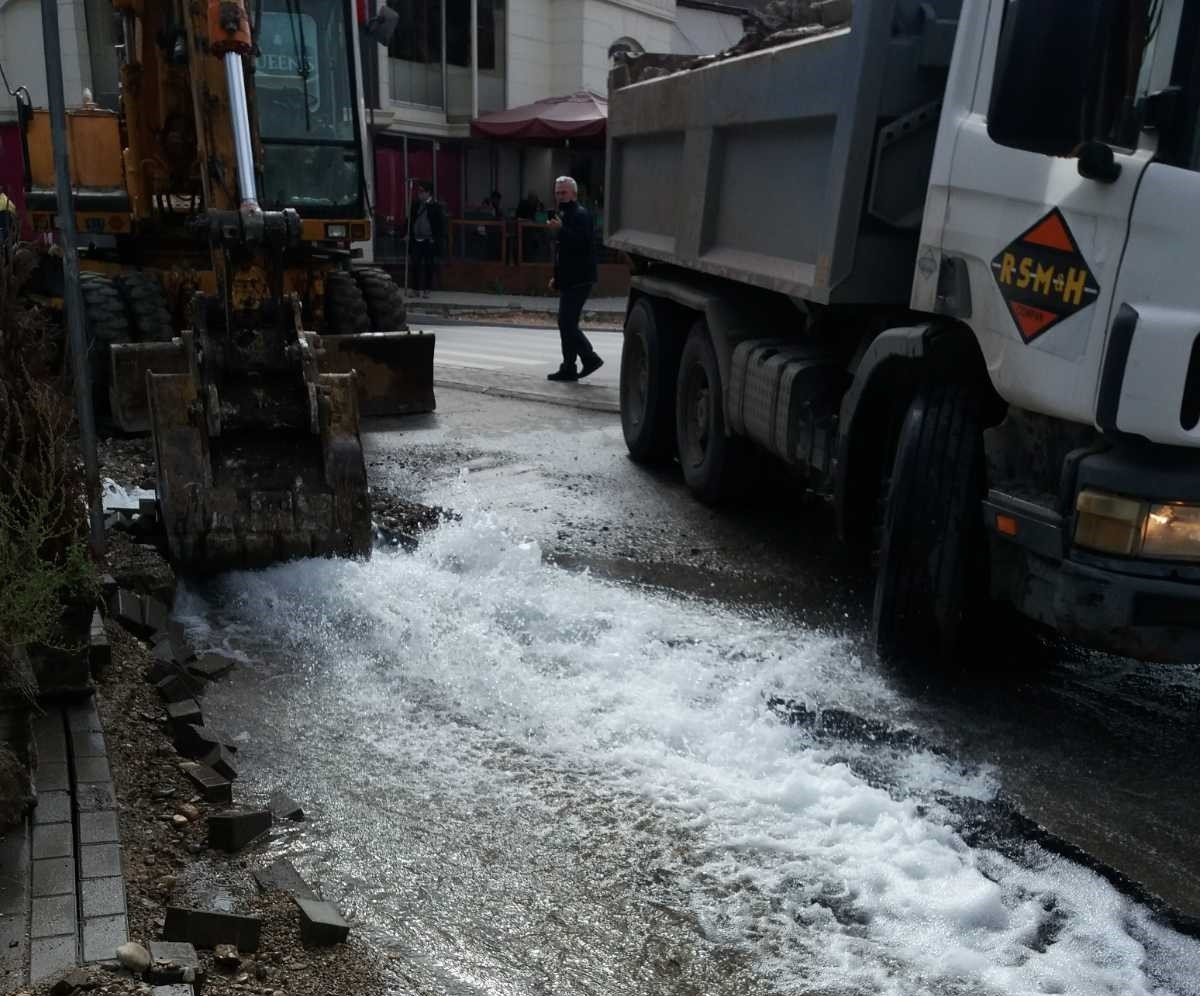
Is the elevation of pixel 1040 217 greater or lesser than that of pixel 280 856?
greater

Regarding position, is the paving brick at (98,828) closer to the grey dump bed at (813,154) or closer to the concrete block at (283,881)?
the concrete block at (283,881)

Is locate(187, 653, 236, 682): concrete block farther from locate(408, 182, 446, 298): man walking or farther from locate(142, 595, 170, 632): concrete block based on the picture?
locate(408, 182, 446, 298): man walking

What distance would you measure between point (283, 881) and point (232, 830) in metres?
0.28

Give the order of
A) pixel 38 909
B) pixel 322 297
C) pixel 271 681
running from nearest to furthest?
pixel 38 909 → pixel 271 681 → pixel 322 297

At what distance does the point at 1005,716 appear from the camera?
4.67m

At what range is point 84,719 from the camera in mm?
3902

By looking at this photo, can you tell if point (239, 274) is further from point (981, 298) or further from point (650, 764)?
point (981, 298)

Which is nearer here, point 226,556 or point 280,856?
point 280,856

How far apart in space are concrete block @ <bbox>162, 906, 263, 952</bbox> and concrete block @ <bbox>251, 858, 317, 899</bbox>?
237mm

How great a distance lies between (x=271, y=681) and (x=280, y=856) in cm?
141

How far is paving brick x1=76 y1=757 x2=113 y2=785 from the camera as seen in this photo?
140 inches

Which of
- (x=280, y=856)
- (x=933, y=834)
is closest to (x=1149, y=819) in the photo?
(x=933, y=834)

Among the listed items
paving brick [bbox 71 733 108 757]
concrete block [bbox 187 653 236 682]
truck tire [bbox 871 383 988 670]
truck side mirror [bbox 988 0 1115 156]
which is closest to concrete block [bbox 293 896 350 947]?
paving brick [bbox 71 733 108 757]

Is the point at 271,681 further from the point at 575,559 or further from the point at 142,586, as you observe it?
the point at 575,559
